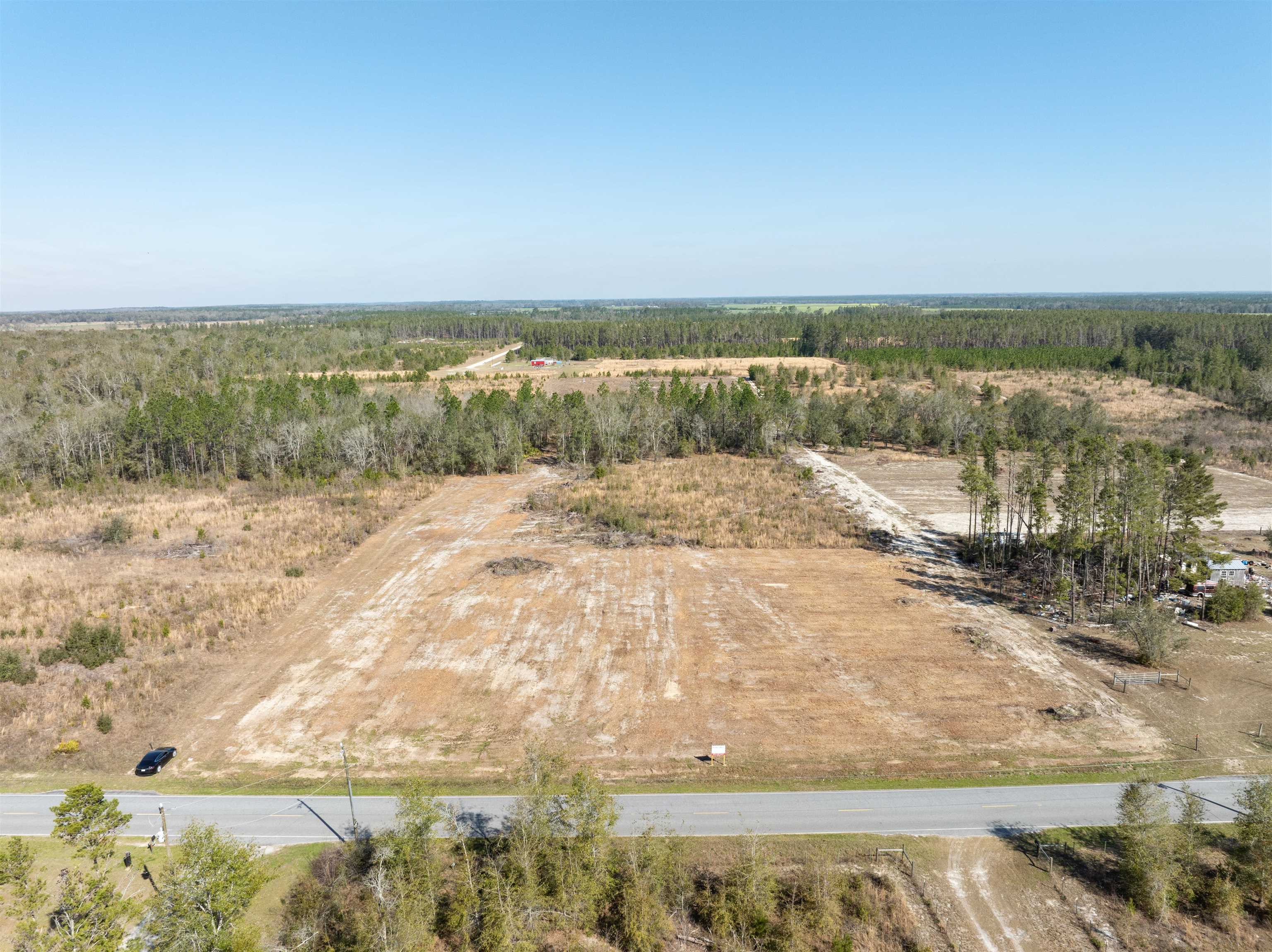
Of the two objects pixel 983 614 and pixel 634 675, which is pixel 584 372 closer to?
pixel 983 614

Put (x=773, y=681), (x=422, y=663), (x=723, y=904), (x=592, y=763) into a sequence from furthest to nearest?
1. (x=422, y=663)
2. (x=773, y=681)
3. (x=592, y=763)
4. (x=723, y=904)

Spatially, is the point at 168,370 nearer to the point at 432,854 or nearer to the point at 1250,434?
the point at 432,854

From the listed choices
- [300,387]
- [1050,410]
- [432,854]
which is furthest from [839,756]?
[300,387]

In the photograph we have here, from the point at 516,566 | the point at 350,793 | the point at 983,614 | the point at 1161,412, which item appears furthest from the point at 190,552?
the point at 1161,412

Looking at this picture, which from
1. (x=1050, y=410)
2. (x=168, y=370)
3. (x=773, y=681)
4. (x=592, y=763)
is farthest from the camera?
(x=168, y=370)

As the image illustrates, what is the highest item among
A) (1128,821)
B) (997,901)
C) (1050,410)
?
(1050,410)

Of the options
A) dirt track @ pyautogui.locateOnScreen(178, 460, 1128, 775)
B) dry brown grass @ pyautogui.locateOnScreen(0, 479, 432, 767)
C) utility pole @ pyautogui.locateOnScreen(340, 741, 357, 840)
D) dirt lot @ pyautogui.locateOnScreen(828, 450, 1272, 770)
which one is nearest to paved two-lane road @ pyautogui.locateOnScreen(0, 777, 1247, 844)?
utility pole @ pyautogui.locateOnScreen(340, 741, 357, 840)

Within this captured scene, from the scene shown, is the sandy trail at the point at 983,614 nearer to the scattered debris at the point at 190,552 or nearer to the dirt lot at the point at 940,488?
the dirt lot at the point at 940,488
